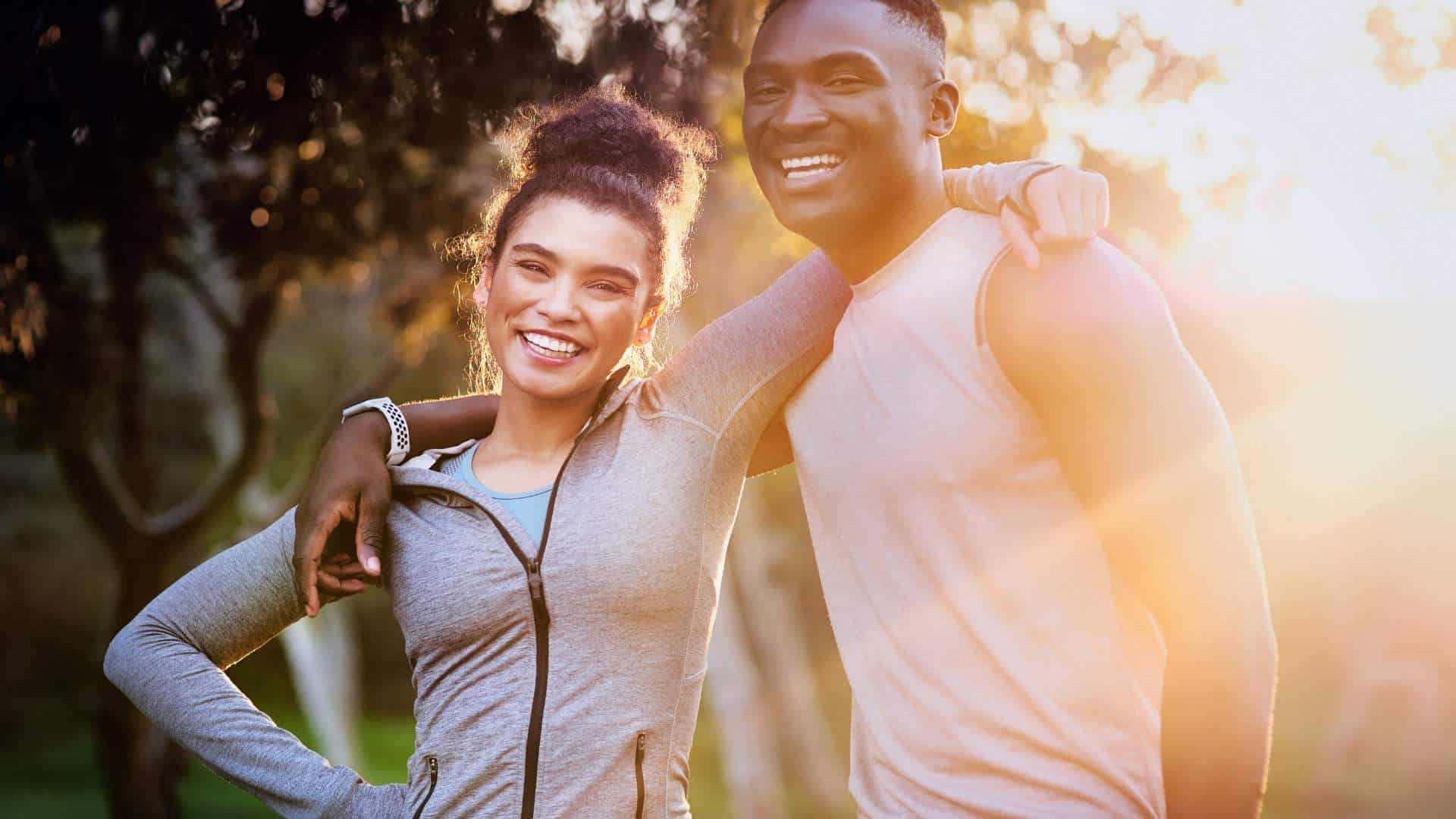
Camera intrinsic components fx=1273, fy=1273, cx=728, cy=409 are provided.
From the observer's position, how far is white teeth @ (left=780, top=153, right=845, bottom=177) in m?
2.11

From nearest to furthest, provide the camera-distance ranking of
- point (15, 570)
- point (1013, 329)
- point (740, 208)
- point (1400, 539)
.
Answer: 1. point (1013, 329)
2. point (740, 208)
3. point (1400, 539)
4. point (15, 570)

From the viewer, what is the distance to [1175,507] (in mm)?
1742

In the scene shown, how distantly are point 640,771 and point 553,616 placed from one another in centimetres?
31

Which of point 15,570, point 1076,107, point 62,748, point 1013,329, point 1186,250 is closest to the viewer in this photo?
point 1013,329

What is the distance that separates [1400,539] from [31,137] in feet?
36.0

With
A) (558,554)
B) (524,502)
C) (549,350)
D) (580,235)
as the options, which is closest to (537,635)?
(558,554)

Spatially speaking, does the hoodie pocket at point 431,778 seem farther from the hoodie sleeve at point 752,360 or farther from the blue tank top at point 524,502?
→ the hoodie sleeve at point 752,360

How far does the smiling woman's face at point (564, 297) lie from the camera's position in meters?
2.35

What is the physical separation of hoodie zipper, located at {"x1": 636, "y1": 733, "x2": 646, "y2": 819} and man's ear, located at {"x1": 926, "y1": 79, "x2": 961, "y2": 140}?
1.16 metres

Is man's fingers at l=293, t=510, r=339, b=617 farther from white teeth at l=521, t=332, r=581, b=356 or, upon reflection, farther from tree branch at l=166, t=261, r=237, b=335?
tree branch at l=166, t=261, r=237, b=335

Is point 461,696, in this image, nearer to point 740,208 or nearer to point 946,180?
point 946,180

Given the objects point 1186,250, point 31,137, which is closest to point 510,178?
point 31,137

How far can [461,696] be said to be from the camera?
2258 mm

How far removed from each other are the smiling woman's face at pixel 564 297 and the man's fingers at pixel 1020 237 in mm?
752
